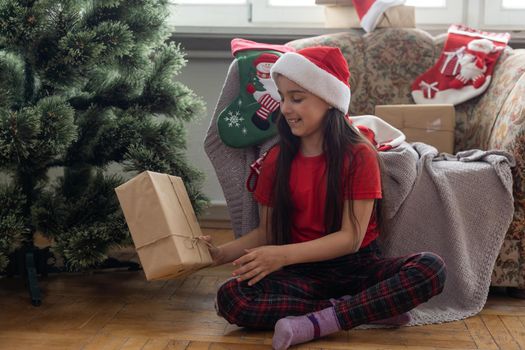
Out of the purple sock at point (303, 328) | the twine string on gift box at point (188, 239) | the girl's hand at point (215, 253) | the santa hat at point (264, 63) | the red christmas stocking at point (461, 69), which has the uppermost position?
the santa hat at point (264, 63)

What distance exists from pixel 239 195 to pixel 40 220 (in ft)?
1.69

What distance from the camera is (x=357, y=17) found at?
2.62 metres

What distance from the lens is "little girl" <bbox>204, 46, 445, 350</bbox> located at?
1.57 meters

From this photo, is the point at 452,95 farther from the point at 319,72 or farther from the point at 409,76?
the point at 319,72

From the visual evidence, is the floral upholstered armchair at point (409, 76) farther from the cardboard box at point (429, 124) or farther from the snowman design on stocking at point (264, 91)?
the snowman design on stocking at point (264, 91)

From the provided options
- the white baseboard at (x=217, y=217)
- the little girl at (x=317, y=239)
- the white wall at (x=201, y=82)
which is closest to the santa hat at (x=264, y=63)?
the little girl at (x=317, y=239)

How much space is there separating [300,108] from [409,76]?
0.90 m

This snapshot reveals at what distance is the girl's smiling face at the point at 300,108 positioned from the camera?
1646mm

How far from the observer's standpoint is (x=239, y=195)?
6.32 feet

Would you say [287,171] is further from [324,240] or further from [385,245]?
[385,245]

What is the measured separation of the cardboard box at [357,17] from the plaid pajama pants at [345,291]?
44.3 inches

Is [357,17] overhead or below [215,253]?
overhead

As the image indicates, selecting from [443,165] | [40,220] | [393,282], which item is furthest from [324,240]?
[40,220]


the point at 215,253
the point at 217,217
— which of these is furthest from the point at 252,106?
the point at 217,217
